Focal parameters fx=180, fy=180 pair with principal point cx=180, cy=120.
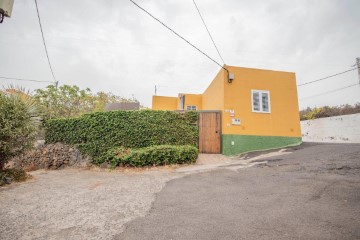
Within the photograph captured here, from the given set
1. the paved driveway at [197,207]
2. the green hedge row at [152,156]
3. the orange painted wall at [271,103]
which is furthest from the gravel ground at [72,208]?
the orange painted wall at [271,103]

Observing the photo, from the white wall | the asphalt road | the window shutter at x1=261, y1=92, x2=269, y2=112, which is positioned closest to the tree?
the asphalt road

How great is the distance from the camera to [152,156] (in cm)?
830

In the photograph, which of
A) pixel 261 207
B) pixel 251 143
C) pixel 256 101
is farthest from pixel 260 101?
pixel 261 207

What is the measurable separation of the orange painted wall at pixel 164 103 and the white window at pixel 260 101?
10.1 m

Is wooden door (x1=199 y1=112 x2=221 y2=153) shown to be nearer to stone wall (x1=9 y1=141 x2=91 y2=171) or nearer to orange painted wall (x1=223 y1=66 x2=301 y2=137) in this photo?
A: orange painted wall (x1=223 y1=66 x2=301 y2=137)

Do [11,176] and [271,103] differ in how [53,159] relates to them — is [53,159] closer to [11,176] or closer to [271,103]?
[11,176]

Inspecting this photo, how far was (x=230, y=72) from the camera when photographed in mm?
11078

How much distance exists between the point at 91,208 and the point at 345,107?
23389 millimetres

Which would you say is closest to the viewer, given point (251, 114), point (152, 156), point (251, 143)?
point (152, 156)

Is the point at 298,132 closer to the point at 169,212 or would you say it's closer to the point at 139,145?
the point at 139,145

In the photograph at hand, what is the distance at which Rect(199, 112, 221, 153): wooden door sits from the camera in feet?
35.4

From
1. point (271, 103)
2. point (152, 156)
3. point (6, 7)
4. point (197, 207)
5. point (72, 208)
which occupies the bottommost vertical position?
point (72, 208)

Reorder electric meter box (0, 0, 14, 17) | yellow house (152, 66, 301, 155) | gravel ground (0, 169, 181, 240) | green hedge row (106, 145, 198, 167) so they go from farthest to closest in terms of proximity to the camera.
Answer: yellow house (152, 66, 301, 155) → green hedge row (106, 145, 198, 167) → electric meter box (0, 0, 14, 17) → gravel ground (0, 169, 181, 240)

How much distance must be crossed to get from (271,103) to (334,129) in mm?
10339
